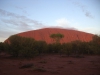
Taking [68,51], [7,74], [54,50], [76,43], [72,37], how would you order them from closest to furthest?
[7,74] → [68,51] → [76,43] → [54,50] → [72,37]

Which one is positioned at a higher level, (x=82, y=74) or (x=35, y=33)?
(x=35, y=33)

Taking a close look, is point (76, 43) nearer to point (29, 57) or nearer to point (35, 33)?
point (29, 57)

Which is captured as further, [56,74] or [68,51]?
[68,51]

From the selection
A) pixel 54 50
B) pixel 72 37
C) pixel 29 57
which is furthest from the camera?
pixel 72 37

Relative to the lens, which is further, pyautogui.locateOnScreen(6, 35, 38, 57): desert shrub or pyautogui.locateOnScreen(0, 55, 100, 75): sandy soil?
pyautogui.locateOnScreen(6, 35, 38, 57): desert shrub

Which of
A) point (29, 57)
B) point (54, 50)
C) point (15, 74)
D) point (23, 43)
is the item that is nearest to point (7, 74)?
point (15, 74)

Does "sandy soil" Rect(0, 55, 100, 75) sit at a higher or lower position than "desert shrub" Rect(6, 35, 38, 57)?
lower

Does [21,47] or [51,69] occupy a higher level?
[21,47]

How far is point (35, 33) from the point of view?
72.6 meters

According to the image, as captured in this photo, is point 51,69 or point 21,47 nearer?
point 51,69

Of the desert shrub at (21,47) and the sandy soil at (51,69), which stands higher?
the desert shrub at (21,47)

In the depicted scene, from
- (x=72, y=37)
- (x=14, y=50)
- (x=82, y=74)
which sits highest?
(x=72, y=37)

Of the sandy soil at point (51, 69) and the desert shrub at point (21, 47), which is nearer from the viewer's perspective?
the sandy soil at point (51, 69)

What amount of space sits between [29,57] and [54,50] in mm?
17177
